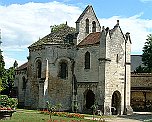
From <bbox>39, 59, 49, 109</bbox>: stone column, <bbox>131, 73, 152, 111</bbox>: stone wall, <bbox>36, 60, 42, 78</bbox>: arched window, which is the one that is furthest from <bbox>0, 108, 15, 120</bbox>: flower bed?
<bbox>131, 73, 152, 111</bbox>: stone wall

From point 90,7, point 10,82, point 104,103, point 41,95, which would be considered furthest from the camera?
point 10,82


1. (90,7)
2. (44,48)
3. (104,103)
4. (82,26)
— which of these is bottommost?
(104,103)

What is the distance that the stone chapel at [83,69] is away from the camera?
39312 mm

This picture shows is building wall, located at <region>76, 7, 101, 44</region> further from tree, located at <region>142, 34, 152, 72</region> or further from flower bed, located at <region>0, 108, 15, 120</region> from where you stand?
tree, located at <region>142, 34, 152, 72</region>

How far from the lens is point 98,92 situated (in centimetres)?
3916

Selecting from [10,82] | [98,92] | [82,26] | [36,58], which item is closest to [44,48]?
[36,58]

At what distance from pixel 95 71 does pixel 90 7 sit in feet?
30.4

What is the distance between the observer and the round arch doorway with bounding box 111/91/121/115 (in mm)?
41094

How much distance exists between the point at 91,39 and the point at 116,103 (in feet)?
27.9

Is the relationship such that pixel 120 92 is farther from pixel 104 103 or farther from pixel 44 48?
pixel 44 48

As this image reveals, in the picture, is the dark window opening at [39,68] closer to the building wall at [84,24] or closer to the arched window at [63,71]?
the arched window at [63,71]

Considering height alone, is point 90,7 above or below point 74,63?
above

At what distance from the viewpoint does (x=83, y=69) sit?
1629 inches

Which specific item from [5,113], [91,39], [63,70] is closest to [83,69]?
[63,70]
